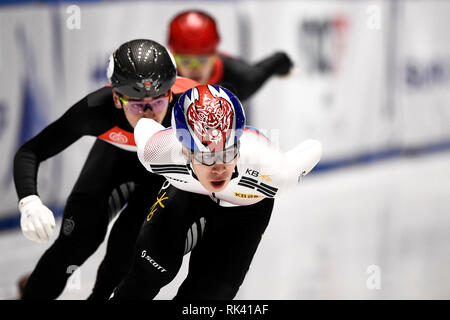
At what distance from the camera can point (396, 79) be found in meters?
10.2

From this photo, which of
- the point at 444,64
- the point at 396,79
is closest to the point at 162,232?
the point at 396,79

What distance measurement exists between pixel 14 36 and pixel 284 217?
3.15 metres

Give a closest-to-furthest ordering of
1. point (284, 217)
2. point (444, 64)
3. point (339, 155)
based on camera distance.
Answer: point (284, 217)
point (339, 155)
point (444, 64)

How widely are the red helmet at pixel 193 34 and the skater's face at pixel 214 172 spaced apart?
1721 millimetres

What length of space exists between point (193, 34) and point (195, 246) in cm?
173

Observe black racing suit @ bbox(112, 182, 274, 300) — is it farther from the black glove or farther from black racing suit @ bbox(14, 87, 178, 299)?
the black glove

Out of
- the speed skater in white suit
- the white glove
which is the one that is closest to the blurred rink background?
the speed skater in white suit

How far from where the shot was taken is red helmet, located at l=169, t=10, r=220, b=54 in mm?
4402

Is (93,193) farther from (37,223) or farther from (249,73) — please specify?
(249,73)

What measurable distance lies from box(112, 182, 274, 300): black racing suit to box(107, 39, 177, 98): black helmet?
455mm

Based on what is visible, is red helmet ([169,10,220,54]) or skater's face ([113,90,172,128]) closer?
skater's face ([113,90,172,128])

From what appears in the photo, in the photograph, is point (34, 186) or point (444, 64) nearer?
point (34, 186)

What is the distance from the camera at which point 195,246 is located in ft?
10.2
